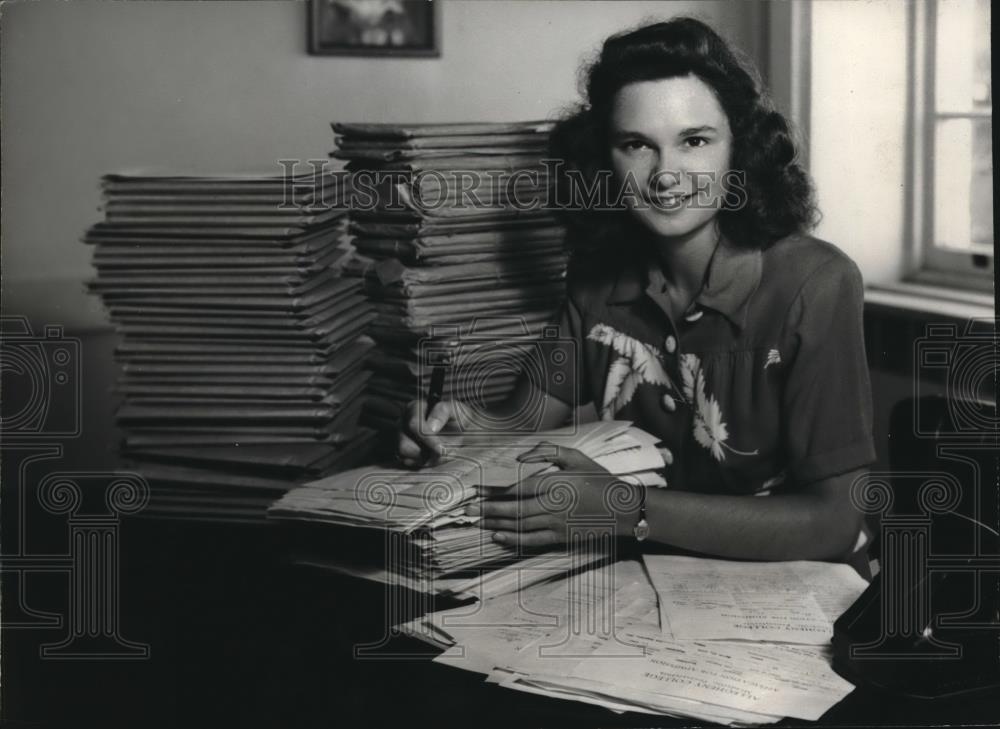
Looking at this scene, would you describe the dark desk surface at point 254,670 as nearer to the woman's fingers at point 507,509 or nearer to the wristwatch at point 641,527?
the woman's fingers at point 507,509

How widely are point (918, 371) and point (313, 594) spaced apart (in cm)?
76

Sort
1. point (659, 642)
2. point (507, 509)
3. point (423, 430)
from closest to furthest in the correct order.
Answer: point (659, 642) → point (507, 509) → point (423, 430)

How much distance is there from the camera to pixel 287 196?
4.02 ft

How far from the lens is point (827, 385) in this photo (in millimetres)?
1167

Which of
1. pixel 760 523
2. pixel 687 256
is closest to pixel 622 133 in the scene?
pixel 687 256

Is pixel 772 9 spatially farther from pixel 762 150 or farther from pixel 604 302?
pixel 604 302

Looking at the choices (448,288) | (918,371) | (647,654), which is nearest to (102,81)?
(448,288)

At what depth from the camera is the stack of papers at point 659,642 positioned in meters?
0.91

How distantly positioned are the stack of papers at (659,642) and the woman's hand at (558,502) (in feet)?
0.18

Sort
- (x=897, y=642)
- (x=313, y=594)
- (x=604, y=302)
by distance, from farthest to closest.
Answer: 1. (x=604, y=302)
2. (x=313, y=594)
3. (x=897, y=642)

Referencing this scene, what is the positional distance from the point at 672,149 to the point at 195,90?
0.60 meters

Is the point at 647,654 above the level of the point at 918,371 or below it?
below

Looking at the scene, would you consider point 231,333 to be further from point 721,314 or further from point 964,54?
point 964,54

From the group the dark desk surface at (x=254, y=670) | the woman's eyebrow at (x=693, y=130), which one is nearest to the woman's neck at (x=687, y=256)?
the woman's eyebrow at (x=693, y=130)
